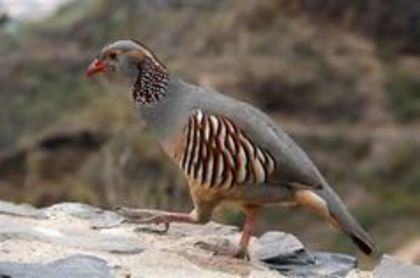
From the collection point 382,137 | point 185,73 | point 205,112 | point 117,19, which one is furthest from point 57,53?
point 205,112

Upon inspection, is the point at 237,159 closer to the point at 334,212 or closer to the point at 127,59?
the point at 334,212

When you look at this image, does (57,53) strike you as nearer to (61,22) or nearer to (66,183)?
(61,22)

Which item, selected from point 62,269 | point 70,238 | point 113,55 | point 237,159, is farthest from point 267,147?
point 62,269

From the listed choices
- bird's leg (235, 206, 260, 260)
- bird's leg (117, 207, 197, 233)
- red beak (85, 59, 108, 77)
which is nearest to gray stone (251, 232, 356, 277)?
bird's leg (235, 206, 260, 260)

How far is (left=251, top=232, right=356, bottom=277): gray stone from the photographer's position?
6652 mm

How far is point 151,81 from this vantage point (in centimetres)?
673

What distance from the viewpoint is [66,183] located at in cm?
1975

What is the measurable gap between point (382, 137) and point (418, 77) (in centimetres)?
207

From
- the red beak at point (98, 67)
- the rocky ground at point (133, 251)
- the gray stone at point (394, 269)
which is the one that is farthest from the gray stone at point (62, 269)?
the gray stone at point (394, 269)

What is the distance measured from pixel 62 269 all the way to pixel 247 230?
1.06 m

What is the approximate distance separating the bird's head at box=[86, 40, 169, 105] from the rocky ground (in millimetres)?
654

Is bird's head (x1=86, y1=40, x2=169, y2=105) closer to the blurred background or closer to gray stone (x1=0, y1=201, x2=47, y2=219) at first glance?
gray stone (x1=0, y1=201, x2=47, y2=219)

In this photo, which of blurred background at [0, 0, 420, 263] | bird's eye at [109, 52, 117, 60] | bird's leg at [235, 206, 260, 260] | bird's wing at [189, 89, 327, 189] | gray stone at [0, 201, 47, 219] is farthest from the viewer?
blurred background at [0, 0, 420, 263]

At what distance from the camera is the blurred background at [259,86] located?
63.9 feet
